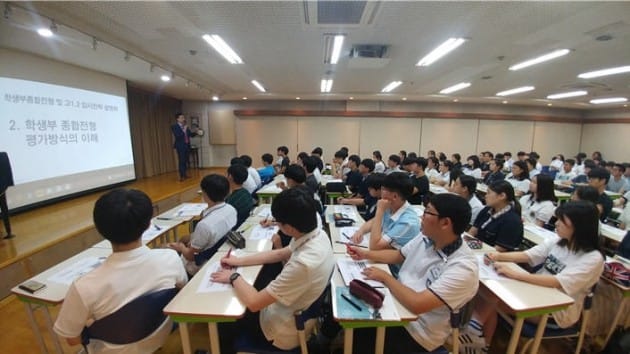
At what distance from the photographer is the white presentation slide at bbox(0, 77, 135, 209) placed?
13.2ft

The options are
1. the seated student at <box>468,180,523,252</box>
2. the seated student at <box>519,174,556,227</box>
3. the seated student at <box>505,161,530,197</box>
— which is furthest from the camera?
the seated student at <box>505,161,530,197</box>

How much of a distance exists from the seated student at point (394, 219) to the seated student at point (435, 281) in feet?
1.01

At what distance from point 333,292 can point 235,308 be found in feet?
1.75

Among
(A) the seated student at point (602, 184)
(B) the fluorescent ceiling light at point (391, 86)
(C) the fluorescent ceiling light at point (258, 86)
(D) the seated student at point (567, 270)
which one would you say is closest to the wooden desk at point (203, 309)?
(D) the seated student at point (567, 270)

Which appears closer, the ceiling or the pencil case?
the pencil case

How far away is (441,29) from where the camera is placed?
10.7ft

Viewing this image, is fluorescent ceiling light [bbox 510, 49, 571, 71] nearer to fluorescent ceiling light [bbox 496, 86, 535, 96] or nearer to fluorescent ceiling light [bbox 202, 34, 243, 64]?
fluorescent ceiling light [bbox 496, 86, 535, 96]

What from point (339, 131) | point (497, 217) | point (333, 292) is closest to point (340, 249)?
point (333, 292)

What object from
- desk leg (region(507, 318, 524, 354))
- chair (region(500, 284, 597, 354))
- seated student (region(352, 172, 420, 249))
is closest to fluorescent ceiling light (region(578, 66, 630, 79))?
chair (region(500, 284, 597, 354))

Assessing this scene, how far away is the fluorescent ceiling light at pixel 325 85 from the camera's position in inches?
257

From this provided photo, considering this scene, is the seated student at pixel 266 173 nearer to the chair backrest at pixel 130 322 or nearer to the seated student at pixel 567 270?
the chair backrest at pixel 130 322

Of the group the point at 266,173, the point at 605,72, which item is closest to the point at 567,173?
the point at 605,72

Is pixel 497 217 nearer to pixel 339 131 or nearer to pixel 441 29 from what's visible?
pixel 441 29

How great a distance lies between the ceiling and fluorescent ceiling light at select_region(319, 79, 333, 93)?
1.27ft
